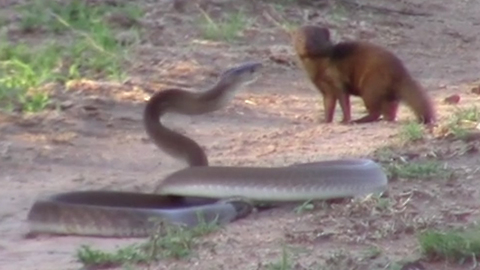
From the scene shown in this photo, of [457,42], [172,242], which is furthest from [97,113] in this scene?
[457,42]

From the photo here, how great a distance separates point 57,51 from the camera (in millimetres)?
10148

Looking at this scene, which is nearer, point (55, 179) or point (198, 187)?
point (198, 187)

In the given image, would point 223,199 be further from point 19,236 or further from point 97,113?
point 97,113

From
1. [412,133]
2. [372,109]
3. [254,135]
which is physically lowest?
[254,135]

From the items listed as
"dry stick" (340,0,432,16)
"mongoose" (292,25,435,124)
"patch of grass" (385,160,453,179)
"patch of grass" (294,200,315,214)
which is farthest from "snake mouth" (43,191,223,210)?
"dry stick" (340,0,432,16)

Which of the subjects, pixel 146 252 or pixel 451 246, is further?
pixel 146 252

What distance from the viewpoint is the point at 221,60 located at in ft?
34.9

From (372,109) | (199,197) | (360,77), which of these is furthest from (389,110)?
(199,197)

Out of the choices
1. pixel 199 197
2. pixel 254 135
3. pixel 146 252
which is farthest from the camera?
pixel 254 135

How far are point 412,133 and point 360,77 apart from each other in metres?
1.36

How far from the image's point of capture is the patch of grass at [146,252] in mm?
5207

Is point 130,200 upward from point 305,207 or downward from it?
downward

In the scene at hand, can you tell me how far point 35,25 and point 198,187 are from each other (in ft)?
16.9

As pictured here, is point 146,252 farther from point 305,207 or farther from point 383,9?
point 383,9
